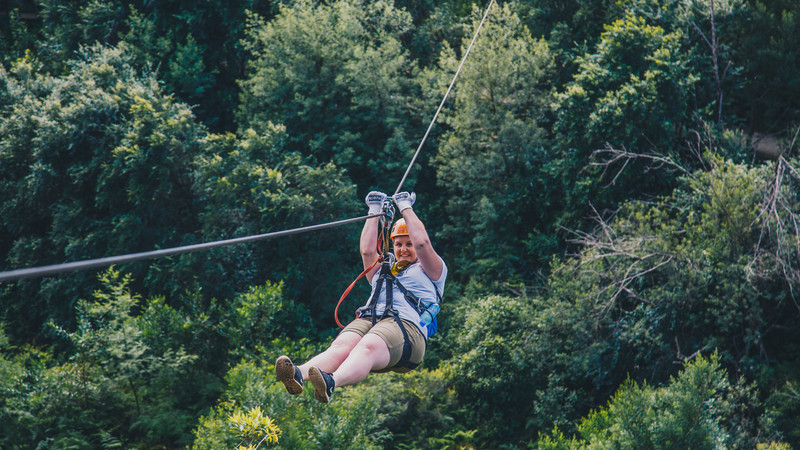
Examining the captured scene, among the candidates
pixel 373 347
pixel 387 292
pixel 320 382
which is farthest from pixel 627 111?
pixel 320 382

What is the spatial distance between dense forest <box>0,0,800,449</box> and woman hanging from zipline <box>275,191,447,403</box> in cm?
538

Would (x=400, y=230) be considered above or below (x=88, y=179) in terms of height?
above

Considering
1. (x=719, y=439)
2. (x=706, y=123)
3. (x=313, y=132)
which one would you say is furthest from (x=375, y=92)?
(x=719, y=439)

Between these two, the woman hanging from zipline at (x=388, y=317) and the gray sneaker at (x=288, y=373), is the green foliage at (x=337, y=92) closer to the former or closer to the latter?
the woman hanging from zipline at (x=388, y=317)

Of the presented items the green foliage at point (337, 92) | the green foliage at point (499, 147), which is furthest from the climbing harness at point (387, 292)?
the green foliage at point (337, 92)

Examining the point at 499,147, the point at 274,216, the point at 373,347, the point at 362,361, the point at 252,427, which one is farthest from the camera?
the point at 499,147

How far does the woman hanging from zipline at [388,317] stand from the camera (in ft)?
17.8

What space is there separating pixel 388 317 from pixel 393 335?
294mm

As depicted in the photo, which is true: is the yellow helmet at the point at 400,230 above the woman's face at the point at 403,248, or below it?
above

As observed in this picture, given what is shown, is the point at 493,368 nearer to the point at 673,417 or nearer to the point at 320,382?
the point at 673,417

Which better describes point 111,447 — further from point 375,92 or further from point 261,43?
point 261,43

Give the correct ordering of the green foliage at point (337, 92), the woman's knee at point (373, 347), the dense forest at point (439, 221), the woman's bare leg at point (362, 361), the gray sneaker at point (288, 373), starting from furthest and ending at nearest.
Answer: the green foliage at point (337, 92) < the dense forest at point (439, 221) < the woman's knee at point (373, 347) < the woman's bare leg at point (362, 361) < the gray sneaker at point (288, 373)

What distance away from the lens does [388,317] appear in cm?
633

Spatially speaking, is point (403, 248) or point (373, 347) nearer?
point (373, 347)
